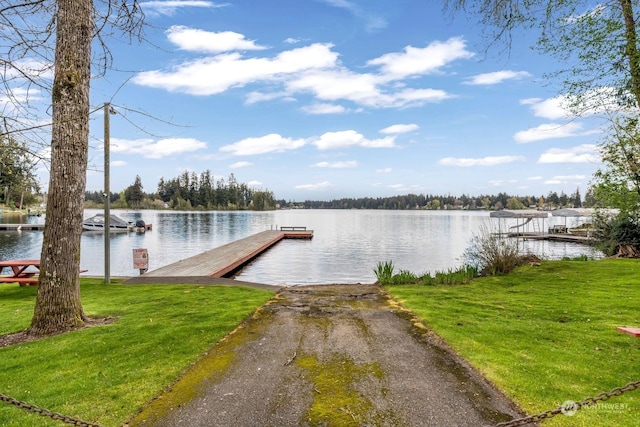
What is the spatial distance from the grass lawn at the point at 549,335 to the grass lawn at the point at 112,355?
3.53 m

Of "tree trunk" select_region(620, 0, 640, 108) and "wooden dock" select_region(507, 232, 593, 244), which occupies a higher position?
"tree trunk" select_region(620, 0, 640, 108)

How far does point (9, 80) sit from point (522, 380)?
620 centimetres

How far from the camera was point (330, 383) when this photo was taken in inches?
153

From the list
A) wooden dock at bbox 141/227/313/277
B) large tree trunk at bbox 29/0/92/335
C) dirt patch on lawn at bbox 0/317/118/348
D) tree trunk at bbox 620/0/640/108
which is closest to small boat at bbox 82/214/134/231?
wooden dock at bbox 141/227/313/277

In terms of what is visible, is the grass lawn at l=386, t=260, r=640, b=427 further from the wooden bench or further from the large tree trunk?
the wooden bench

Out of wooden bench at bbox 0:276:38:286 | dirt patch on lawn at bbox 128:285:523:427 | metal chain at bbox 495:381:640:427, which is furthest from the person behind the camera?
wooden bench at bbox 0:276:38:286

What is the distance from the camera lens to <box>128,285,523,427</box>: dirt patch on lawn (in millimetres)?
3240

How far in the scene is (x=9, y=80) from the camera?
394cm

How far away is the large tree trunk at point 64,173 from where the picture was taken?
5863 mm

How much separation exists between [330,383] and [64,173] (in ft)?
16.9

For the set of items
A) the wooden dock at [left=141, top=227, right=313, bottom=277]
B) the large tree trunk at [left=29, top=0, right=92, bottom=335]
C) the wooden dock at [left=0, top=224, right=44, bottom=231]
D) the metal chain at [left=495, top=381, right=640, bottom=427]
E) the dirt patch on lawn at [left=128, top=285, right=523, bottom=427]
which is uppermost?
the large tree trunk at [left=29, top=0, right=92, bottom=335]

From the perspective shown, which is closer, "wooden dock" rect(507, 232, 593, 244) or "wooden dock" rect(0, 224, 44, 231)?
"wooden dock" rect(507, 232, 593, 244)

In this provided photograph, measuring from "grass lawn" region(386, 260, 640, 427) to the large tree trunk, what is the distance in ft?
19.5

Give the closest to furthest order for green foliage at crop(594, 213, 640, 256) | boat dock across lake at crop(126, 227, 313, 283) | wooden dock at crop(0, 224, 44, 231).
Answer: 1. boat dock across lake at crop(126, 227, 313, 283)
2. green foliage at crop(594, 213, 640, 256)
3. wooden dock at crop(0, 224, 44, 231)
